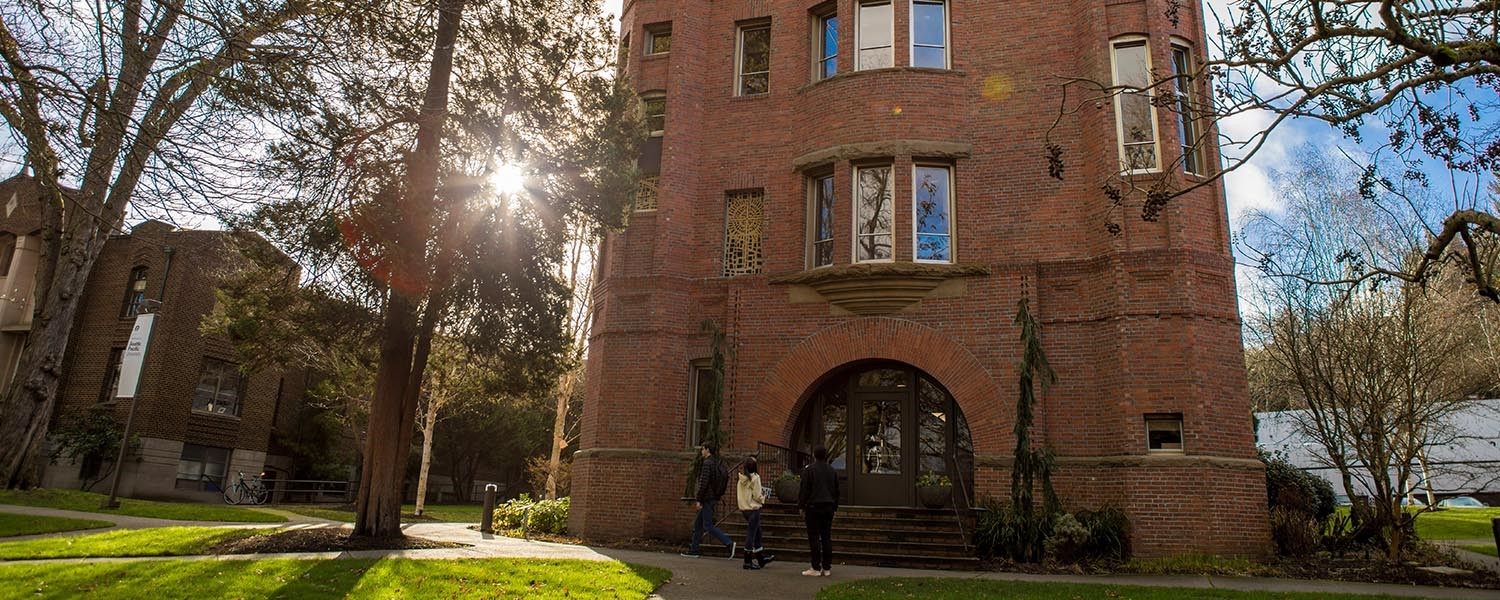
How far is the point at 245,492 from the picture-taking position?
29609mm

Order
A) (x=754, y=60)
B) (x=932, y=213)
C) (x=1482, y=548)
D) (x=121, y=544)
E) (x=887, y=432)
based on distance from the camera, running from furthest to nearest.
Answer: (x=754, y=60) < (x=932, y=213) < (x=887, y=432) < (x=1482, y=548) < (x=121, y=544)

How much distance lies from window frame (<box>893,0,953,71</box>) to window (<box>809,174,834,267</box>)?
267 centimetres

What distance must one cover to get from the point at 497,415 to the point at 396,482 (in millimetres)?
24235

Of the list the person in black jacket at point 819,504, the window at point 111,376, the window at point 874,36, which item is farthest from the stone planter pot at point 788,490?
the window at point 111,376

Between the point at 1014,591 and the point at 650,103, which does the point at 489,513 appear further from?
the point at 1014,591

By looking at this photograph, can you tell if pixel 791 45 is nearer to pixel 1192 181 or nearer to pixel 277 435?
pixel 1192 181

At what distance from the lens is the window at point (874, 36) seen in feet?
54.2

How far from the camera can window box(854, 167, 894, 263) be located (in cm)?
1570

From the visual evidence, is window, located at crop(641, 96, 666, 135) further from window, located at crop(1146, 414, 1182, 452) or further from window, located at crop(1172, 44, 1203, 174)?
window, located at crop(1146, 414, 1182, 452)

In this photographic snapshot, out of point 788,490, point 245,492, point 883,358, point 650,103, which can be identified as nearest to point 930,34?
point 650,103

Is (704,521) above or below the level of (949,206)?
below

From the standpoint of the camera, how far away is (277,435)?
33562mm

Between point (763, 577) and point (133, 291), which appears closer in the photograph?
point (763, 577)

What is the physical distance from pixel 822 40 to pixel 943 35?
242 cm
